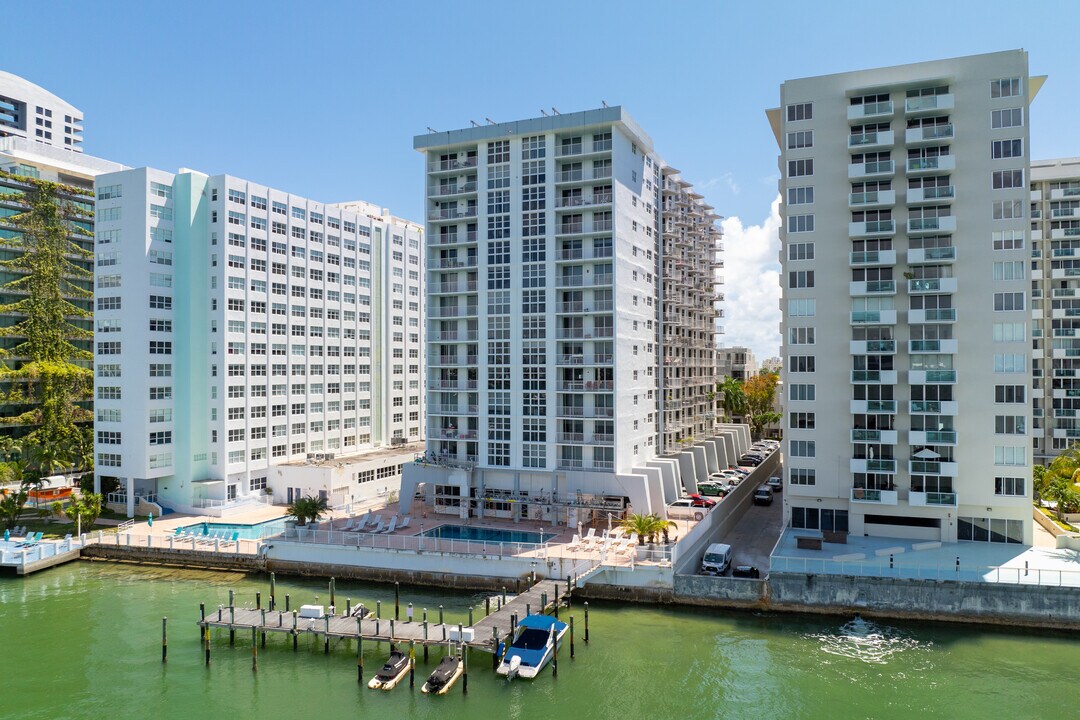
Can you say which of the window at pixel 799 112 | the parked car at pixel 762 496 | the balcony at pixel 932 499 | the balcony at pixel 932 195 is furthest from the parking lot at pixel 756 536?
the window at pixel 799 112

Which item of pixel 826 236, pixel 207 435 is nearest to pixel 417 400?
pixel 207 435

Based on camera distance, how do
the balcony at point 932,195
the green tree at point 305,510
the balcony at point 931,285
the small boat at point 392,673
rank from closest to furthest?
the small boat at point 392,673 → the balcony at point 931,285 → the balcony at point 932,195 → the green tree at point 305,510

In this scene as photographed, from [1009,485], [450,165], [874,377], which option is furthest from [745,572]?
[450,165]

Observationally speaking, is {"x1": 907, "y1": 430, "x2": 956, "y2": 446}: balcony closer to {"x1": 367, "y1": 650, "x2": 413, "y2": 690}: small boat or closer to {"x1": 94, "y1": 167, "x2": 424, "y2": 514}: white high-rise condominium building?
{"x1": 367, "y1": 650, "x2": 413, "y2": 690}: small boat

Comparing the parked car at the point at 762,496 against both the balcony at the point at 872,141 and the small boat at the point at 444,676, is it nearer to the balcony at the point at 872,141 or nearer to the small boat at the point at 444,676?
the balcony at the point at 872,141

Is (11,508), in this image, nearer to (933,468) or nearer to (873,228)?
(873,228)
